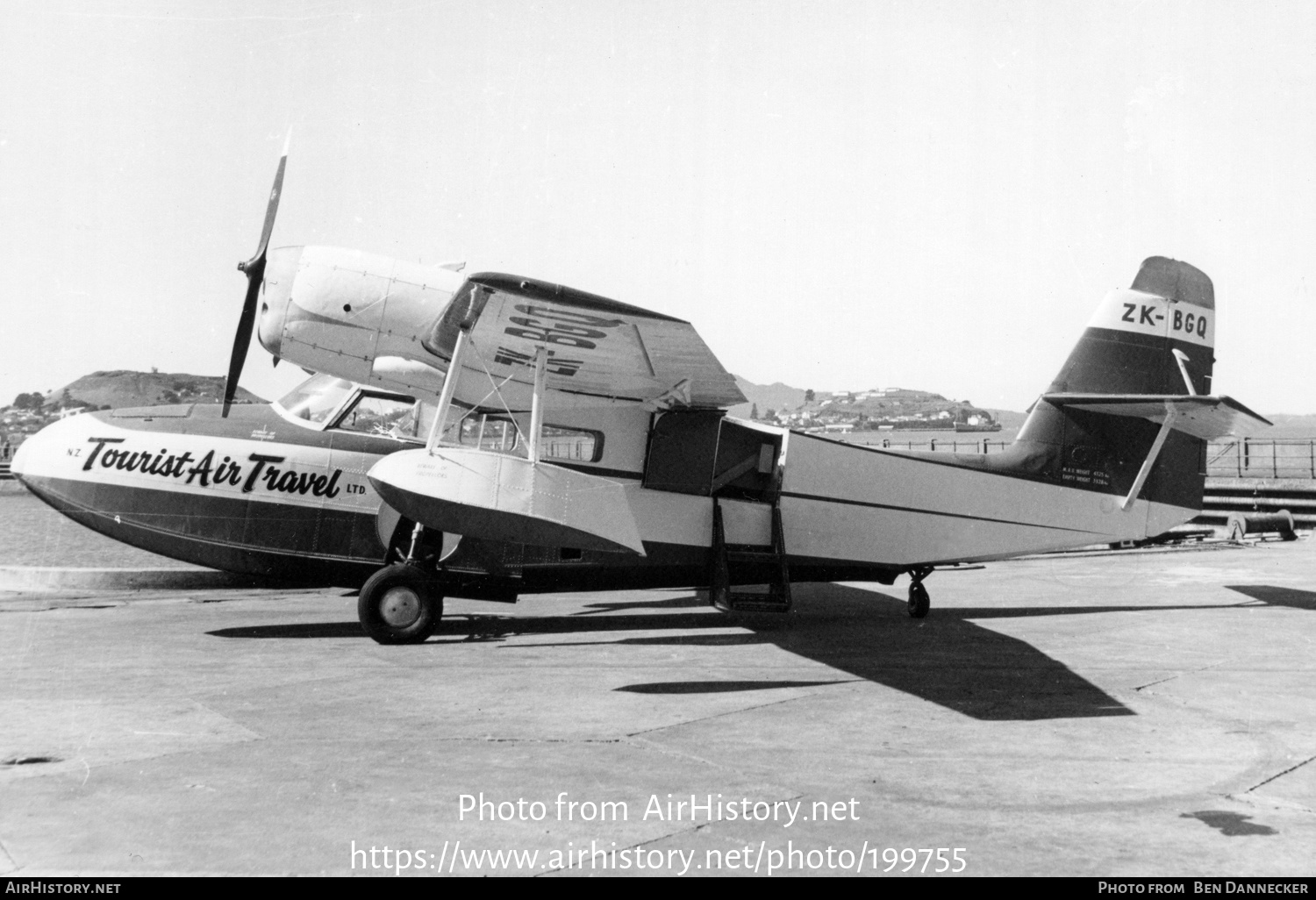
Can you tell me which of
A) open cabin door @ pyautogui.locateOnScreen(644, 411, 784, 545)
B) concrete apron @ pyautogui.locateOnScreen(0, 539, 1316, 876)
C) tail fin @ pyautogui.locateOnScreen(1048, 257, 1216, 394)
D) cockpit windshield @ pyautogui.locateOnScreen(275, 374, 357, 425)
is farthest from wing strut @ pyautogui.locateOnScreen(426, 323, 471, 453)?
tail fin @ pyautogui.locateOnScreen(1048, 257, 1216, 394)

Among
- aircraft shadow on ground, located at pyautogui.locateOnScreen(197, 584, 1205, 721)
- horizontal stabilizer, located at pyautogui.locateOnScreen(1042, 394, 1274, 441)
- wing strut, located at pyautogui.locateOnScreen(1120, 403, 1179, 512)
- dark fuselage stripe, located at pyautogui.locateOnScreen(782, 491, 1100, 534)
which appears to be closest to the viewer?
aircraft shadow on ground, located at pyautogui.locateOnScreen(197, 584, 1205, 721)

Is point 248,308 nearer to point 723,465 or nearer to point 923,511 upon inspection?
point 723,465

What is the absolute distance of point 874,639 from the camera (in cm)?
919

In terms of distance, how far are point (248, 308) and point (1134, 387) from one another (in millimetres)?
9386

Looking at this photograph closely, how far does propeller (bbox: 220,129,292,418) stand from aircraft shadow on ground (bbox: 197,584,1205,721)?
2.42 meters

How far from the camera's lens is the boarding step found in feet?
29.8

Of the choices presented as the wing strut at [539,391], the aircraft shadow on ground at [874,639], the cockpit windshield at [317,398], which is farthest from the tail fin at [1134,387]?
the cockpit windshield at [317,398]

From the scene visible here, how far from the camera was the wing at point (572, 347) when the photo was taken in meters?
7.09

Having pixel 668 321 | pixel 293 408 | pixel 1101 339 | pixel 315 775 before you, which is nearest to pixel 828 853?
pixel 315 775

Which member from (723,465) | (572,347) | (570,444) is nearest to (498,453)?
(570,444)

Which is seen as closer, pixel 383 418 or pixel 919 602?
pixel 383 418

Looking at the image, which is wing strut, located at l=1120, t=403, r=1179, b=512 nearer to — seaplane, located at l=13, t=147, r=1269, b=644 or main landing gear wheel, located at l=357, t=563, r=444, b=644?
seaplane, located at l=13, t=147, r=1269, b=644

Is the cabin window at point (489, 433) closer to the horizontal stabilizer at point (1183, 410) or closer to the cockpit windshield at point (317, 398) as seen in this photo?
the cockpit windshield at point (317, 398)

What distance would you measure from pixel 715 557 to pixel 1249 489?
18.5 m
